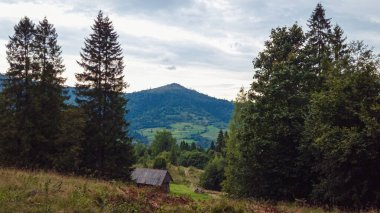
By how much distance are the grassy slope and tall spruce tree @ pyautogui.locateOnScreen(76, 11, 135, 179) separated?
23.9 m

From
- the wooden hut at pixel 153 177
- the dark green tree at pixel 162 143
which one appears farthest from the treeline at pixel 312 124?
the dark green tree at pixel 162 143

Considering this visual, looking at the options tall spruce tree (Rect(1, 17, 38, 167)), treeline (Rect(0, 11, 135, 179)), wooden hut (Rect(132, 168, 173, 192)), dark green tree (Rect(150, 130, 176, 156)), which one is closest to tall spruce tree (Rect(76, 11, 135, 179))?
treeline (Rect(0, 11, 135, 179))

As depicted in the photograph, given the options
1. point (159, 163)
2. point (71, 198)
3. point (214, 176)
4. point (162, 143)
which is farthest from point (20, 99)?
point (162, 143)

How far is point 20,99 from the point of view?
3562cm

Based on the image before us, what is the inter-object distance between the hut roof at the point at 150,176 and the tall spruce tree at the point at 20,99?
40743mm

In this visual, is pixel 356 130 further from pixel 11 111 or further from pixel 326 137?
pixel 11 111

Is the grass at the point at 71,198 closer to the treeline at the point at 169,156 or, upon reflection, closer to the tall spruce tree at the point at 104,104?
the tall spruce tree at the point at 104,104

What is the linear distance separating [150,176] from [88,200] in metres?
66.9

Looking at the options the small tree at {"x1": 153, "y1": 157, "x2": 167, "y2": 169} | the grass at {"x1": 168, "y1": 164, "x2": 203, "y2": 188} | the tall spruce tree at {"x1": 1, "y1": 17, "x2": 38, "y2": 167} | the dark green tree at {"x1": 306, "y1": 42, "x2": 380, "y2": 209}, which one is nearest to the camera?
the dark green tree at {"x1": 306, "y1": 42, "x2": 380, "y2": 209}

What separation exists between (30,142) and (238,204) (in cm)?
2838

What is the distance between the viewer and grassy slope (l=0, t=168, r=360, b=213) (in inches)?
405

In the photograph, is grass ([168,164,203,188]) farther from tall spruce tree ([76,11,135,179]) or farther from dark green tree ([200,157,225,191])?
tall spruce tree ([76,11,135,179])

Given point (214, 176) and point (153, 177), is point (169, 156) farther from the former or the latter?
point (153, 177)

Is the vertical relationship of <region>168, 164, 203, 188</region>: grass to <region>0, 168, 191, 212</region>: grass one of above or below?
below
